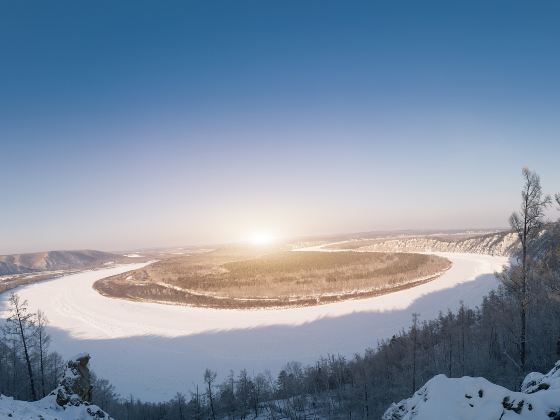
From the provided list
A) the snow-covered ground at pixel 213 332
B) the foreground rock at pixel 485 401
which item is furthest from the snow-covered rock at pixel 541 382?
the snow-covered ground at pixel 213 332

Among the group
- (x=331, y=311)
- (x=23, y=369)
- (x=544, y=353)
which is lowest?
(x=331, y=311)

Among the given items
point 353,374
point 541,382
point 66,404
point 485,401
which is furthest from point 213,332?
point 485,401

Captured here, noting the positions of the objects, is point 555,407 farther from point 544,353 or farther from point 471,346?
point 471,346

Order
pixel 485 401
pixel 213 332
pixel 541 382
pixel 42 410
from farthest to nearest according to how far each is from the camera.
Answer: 1. pixel 213 332
2. pixel 42 410
3. pixel 541 382
4. pixel 485 401

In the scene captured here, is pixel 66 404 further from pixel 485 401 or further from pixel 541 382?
pixel 541 382

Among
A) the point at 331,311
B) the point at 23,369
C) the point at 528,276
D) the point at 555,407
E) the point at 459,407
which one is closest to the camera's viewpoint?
the point at 555,407

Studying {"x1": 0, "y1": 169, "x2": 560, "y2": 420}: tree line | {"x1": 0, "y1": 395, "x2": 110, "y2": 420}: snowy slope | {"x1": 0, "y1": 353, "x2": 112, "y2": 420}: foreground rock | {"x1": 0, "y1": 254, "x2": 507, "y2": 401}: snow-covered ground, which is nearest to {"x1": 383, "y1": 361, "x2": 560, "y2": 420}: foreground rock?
{"x1": 0, "y1": 395, "x2": 110, "y2": 420}: snowy slope

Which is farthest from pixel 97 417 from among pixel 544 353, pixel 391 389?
→ pixel 544 353
